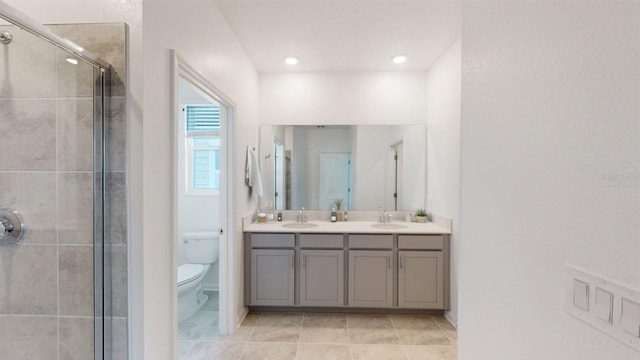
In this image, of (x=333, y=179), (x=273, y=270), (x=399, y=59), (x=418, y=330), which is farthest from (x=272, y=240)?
(x=399, y=59)

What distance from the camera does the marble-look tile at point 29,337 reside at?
4.16ft

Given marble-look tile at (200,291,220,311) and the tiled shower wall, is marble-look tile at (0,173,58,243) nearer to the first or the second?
the tiled shower wall

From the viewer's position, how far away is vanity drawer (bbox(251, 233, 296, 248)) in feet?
9.28

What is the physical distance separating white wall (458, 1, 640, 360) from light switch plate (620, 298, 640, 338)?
0.04 metres

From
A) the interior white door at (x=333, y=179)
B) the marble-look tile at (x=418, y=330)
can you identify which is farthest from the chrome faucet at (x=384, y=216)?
the marble-look tile at (x=418, y=330)

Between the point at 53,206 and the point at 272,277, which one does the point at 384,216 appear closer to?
the point at 272,277

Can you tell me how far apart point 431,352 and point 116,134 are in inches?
101

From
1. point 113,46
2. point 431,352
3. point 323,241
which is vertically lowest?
point 431,352

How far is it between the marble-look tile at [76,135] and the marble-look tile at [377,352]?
213 centimetres

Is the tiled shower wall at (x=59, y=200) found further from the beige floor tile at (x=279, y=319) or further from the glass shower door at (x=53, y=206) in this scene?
the beige floor tile at (x=279, y=319)

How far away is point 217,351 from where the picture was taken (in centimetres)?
226

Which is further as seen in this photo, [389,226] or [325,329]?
[389,226]

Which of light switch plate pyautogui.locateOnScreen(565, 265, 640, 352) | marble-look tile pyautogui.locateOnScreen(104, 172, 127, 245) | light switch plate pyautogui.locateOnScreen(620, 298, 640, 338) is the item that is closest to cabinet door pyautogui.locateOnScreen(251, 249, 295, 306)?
marble-look tile pyautogui.locateOnScreen(104, 172, 127, 245)

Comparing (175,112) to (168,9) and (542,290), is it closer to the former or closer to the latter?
(168,9)
